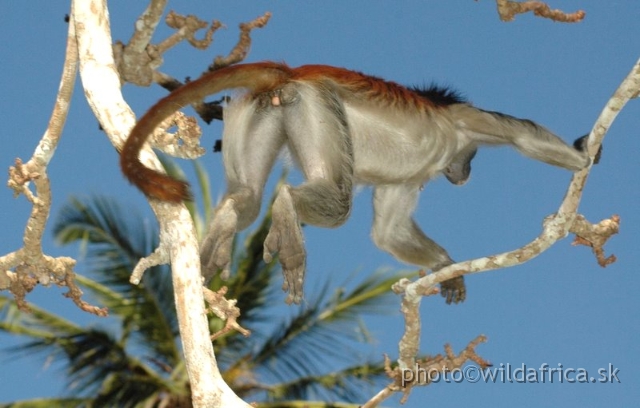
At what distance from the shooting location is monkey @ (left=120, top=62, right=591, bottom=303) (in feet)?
23.3

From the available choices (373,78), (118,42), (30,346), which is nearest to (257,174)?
(373,78)

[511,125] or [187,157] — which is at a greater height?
[511,125]

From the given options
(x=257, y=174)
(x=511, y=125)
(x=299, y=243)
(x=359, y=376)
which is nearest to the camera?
(x=299, y=243)

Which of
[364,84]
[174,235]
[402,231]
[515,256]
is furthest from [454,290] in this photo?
[174,235]

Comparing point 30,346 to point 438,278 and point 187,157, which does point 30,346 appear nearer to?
point 187,157

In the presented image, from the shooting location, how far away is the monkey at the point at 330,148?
279 inches

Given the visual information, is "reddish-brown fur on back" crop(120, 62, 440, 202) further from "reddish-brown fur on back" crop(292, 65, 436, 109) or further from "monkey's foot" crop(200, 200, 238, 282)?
"monkey's foot" crop(200, 200, 238, 282)

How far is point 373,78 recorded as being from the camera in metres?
8.30

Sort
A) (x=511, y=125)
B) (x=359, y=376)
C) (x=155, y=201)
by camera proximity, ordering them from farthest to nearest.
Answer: (x=359, y=376) < (x=511, y=125) < (x=155, y=201)

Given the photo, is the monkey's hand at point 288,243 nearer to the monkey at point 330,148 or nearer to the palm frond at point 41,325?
the monkey at point 330,148

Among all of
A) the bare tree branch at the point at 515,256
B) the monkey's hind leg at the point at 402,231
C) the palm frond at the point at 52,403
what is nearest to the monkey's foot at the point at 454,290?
the monkey's hind leg at the point at 402,231

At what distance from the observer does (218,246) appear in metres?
7.13

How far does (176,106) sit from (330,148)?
117 centimetres

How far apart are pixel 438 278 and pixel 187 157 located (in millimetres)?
1923
